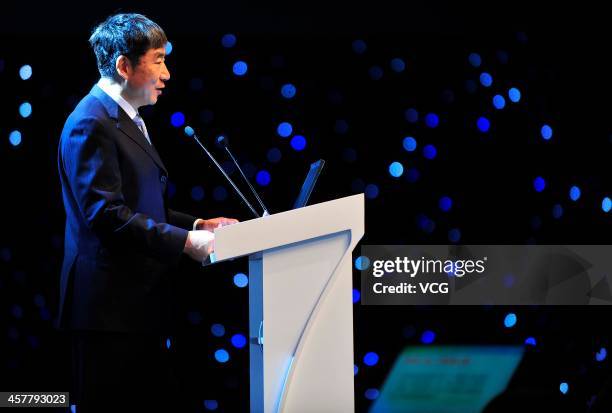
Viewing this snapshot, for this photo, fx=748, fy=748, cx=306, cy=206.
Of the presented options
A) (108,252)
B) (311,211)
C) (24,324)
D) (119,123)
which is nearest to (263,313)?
(311,211)

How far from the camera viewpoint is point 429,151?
9.50 feet

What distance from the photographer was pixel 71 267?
1.88 meters

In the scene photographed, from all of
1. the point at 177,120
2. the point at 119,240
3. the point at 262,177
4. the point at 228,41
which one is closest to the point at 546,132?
the point at 262,177

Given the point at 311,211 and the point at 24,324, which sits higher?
the point at 311,211

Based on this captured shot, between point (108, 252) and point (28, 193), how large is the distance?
3.53 feet

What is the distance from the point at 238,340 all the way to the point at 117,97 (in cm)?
116

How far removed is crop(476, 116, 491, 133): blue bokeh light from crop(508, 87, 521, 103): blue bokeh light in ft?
0.45

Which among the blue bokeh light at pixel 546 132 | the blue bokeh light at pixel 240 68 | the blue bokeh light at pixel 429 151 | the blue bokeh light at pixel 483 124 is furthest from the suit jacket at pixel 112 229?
the blue bokeh light at pixel 546 132

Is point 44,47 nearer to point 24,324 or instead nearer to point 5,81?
point 5,81

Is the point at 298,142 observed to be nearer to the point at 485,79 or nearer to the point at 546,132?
the point at 485,79

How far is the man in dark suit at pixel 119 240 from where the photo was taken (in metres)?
1.78

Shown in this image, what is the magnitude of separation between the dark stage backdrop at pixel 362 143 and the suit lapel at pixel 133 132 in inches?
31.8

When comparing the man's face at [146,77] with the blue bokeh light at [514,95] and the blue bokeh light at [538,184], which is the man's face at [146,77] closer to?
the blue bokeh light at [514,95]

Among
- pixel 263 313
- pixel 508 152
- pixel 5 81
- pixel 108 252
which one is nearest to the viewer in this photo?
pixel 263 313
